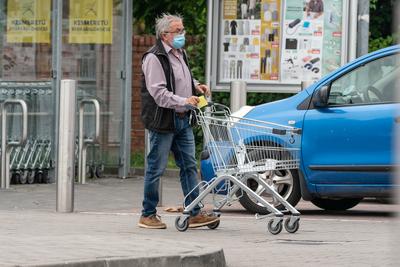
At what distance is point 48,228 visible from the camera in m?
10.6

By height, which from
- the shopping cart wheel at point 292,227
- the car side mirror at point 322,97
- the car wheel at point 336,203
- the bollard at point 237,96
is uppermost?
the car side mirror at point 322,97

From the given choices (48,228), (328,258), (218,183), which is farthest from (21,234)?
(328,258)

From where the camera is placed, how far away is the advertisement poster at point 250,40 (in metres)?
15.9

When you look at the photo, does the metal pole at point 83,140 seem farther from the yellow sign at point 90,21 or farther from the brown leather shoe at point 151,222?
the brown leather shoe at point 151,222

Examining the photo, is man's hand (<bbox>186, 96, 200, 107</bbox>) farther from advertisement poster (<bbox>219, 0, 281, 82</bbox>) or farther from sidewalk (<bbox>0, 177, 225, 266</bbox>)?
advertisement poster (<bbox>219, 0, 281, 82</bbox>)

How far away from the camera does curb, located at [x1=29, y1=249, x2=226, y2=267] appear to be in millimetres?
7428

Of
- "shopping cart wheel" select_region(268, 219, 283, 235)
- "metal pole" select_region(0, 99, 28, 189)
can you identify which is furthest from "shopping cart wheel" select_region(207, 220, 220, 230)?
"metal pole" select_region(0, 99, 28, 189)

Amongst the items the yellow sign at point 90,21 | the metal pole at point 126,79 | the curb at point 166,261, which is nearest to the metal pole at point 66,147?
the yellow sign at point 90,21

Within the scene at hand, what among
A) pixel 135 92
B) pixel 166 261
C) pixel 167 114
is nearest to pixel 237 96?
pixel 167 114

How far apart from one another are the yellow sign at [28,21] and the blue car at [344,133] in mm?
4818

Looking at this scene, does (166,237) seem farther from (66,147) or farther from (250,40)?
(250,40)

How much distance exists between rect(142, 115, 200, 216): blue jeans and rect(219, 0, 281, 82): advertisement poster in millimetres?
5468

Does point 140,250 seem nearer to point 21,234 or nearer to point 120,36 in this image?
point 21,234

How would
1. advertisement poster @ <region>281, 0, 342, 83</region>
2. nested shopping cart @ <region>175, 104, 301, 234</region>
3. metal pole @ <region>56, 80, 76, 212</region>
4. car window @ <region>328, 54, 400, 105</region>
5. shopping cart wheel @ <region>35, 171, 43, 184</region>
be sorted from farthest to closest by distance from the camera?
shopping cart wheel @ <region>35, 171, 43, 184</region> < advertisement poster @ <region>281, 0, 342, 83</region> < metal pole @ <region>56, 80, 76, 212</region> < car window @ <region>328, 54, 400, 105</region> < nested shopping cart @ <region>175, 104, 301, 234</region>
